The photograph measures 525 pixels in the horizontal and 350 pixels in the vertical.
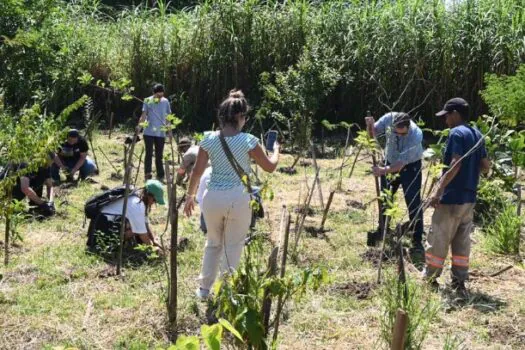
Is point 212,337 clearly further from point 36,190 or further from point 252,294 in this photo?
point 36,190

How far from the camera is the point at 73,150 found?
9883mm

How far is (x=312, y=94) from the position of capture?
41.0ft

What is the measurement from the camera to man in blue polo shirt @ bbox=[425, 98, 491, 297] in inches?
208

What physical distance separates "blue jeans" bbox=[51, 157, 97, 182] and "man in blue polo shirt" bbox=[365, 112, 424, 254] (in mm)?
4805

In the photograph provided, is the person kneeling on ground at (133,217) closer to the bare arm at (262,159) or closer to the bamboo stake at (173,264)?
the bamboo stake at (173,264)

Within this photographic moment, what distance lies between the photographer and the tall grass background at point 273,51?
1337 cm

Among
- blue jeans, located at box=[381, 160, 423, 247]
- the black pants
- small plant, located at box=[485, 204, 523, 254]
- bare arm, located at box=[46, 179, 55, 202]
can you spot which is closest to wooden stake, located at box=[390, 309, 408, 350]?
blue jeans, located at box=[381, 160, 423, 247]

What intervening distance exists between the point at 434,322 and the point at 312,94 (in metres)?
7.89

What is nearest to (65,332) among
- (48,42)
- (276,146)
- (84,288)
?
(84,288)

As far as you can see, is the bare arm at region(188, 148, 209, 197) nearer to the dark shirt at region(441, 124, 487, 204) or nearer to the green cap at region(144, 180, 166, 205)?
the green cap at region(144, 180, 166, 205)

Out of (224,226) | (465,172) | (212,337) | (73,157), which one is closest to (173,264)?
(224,226)

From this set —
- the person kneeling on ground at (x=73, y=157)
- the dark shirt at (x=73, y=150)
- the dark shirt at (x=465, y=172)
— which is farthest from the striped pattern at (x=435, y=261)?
the dark shirt at (x=73, y=150)

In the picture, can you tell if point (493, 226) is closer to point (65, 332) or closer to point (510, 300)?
point (510, 300)

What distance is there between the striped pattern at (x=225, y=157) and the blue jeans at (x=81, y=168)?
5450 millimetres
